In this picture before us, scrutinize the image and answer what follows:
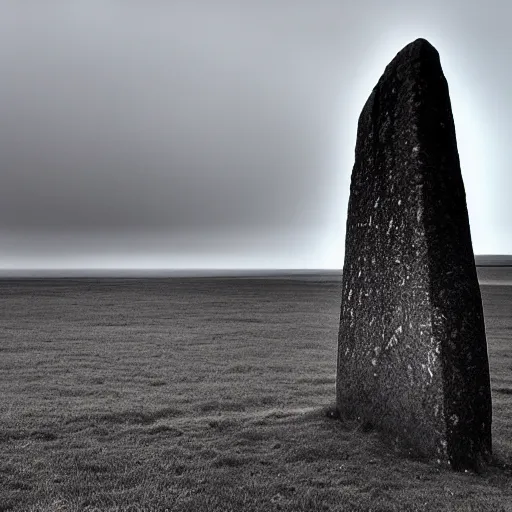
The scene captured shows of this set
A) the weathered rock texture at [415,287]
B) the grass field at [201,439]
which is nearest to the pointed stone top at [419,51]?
the weathered rock texture at [415,287]

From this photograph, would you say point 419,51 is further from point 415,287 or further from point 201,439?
point 201,439

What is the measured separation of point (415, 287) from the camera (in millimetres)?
6871

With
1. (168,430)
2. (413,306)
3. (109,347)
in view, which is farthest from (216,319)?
(413,306)

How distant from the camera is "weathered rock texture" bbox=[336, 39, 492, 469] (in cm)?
650

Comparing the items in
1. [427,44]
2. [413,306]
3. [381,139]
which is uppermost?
[427,44]

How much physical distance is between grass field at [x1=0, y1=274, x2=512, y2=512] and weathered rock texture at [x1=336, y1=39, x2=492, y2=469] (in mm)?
520

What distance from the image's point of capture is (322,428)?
787cm

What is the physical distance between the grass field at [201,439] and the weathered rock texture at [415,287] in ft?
1.71

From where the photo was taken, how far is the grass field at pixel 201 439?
5.43 metres

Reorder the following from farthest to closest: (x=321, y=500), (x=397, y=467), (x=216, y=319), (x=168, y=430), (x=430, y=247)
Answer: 1. (x=216, y=319)
2. (x=168, y=430)
3. (x=430, y=247)
4. (x=397, y=467)
5. (x=321, y=500)

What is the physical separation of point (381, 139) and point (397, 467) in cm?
506

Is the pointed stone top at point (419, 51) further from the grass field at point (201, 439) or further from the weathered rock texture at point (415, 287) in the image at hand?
the grass field at point (201, 439)

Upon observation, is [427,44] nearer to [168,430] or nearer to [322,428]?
[322,428]

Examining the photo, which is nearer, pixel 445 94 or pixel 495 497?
pixel 495 497
